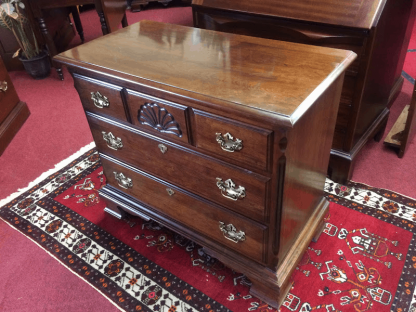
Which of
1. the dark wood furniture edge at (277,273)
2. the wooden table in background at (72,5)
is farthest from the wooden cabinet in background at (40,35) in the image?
the dark wood furniture edge at (277,273)

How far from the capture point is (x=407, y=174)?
1.95 meters

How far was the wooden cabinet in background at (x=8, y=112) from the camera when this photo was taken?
2.41 meters

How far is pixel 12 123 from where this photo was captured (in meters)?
2.51

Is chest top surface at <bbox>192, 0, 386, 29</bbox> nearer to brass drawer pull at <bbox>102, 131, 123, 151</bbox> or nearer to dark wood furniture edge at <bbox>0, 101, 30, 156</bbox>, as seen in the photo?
brass drawer pull at <bbox>102, 131, 123, 151</bbox>

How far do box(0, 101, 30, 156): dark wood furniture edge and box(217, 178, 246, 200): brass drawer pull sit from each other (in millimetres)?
1818

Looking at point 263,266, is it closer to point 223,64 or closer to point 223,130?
point 223,130

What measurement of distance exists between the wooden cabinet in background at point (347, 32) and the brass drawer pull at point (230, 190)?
0.82 meters

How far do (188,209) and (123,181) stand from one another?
389mm

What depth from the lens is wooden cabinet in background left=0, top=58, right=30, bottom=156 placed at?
2.41 meters

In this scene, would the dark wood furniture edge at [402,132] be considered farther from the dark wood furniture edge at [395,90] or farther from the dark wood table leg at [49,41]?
the dark wood table leg at [49,41]

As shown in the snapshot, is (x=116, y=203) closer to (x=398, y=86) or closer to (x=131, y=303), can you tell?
(x=131, y=303)

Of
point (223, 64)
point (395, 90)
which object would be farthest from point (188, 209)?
point (395, 90)

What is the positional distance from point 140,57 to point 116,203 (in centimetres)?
77

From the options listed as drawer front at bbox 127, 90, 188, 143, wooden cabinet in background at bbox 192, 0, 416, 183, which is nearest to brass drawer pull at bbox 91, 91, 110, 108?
drawer front at bbox 127, 90, 188, 143
